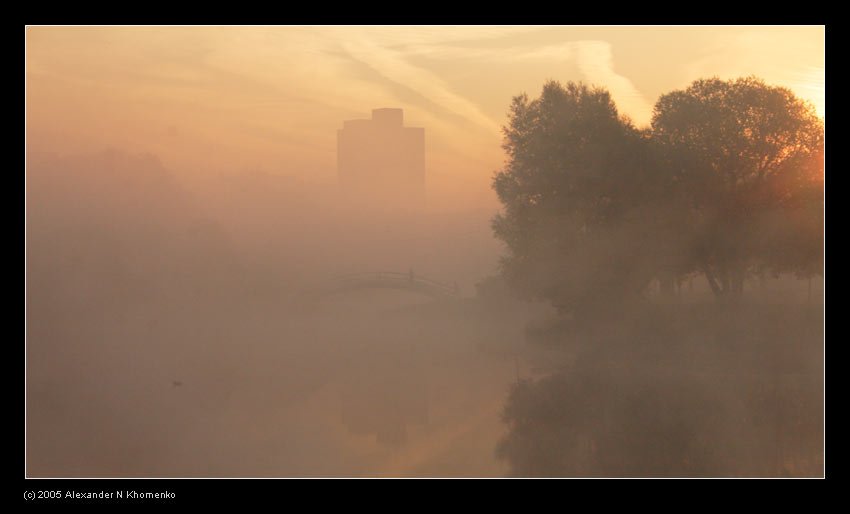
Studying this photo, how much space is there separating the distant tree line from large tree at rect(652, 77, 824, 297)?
0.15 feet

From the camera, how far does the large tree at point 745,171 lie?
117ft

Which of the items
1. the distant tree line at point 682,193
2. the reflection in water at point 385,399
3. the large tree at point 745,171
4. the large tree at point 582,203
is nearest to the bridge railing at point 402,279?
the large tree at point 582,203

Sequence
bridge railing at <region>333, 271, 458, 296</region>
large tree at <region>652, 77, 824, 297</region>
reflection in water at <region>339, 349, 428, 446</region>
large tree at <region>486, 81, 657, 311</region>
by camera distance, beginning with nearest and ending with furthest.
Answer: reflection in water at <region>339, 349, 428, 446</region>, large tree at <region>652, 77, 824, 297</region>, large tree at <region>486, 81, 657, 311</region>, bridge railing at <region>333, 271, 458, 296</region>

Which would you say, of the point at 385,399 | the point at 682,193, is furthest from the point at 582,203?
the point at 385,399

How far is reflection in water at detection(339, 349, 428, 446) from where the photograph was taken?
22.7 meters

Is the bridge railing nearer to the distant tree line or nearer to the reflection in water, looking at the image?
the distant tree line

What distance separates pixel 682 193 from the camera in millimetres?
36969

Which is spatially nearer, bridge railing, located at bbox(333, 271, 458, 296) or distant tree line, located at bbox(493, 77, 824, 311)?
distant tree line, located at bbox(493, 77, 824, 311)

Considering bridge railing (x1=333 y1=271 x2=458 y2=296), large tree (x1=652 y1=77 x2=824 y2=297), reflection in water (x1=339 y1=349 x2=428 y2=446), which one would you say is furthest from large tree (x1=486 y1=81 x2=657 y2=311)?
bridge railing (x1=333 y1=271 x2=458 y2=296)

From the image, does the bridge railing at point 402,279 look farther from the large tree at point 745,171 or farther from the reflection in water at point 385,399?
the large tree at point 745,171

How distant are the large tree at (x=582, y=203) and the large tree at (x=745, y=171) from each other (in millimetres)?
2308

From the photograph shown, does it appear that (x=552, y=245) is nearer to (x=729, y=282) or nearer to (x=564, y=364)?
(x=564, y=364)

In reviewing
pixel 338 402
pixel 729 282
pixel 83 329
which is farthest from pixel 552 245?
pixel 83 329

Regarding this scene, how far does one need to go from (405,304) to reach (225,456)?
4380 centimetres
